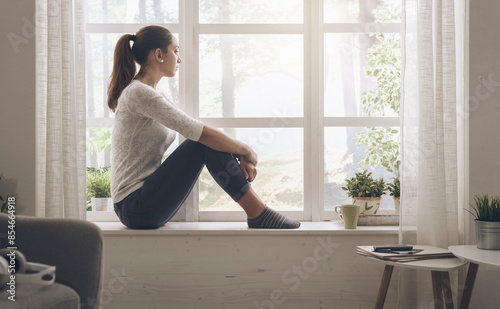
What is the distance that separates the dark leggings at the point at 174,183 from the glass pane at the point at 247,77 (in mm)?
419

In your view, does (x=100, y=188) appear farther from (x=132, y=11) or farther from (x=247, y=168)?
(x=132, y=11)

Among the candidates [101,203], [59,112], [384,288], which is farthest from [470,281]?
[59,112]

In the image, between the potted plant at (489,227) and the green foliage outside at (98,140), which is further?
the green foliage outside at (98,140)

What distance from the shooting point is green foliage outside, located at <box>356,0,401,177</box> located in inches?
100

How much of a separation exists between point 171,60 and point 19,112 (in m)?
0.72

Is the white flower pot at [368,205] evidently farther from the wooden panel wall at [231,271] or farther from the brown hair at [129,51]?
the brown hair at [129,51]

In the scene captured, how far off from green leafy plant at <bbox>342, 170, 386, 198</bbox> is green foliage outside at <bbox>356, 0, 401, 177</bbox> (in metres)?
0.13

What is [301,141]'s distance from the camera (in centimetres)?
258

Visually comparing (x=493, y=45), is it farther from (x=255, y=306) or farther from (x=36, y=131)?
(x=36, y=131)

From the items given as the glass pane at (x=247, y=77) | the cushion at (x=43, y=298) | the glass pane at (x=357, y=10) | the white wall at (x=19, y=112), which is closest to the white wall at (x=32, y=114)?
the white wall at (x=19, y=112)

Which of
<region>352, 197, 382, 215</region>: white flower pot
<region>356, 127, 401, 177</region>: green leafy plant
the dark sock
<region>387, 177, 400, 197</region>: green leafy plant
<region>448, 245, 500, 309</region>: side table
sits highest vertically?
<region>356, 127, 401, 177</region>: green leafy plant

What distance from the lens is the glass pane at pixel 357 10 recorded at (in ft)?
8.46

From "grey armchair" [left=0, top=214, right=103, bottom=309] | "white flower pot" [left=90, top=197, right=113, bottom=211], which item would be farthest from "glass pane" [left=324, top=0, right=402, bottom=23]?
"grey armchair" [left=0, top=214, right=103, bottom=309]

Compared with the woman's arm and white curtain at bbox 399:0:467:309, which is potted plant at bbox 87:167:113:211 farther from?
white curtain at bbox 399:0:467:309
